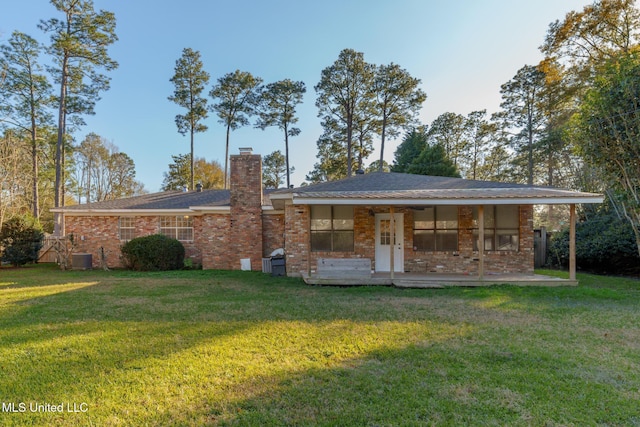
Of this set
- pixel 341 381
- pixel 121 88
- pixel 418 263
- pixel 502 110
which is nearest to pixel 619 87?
pixel 418 263

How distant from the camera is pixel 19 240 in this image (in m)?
13.3

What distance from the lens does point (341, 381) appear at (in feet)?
11.0

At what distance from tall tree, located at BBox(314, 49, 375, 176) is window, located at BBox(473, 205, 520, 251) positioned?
14.8 metres

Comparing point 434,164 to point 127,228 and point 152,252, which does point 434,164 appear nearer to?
point 152,252

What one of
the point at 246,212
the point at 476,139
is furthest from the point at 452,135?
the point at 246,212

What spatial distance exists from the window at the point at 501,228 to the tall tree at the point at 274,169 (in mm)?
23842

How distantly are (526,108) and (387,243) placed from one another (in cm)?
2058

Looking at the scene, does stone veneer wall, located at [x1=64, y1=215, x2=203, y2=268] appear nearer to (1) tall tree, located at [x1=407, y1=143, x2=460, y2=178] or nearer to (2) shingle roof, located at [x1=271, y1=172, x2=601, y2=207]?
(2) shingle roof, located at [x1=271, y1=172, x2=601, y2=207]

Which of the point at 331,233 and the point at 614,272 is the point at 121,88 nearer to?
the point at 331,233

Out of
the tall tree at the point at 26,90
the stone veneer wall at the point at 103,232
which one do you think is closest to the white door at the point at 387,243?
the stone veneer wall at the point at 103,232

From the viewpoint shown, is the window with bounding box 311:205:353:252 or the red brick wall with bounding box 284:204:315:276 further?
the window with bounding box 311:205:353:252

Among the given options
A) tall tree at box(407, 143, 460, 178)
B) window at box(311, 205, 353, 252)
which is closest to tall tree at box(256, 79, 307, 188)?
tall tree at box(407, 143, 460, 178)

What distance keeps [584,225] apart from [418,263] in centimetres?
851

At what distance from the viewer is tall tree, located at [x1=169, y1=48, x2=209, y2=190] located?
2495cm
